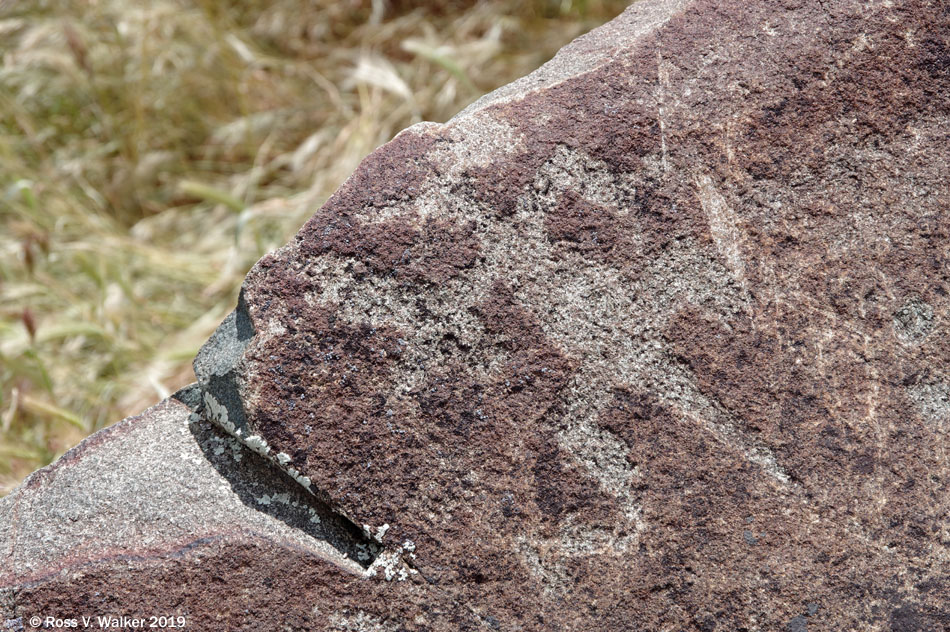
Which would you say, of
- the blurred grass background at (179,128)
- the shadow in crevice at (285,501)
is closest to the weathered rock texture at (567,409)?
the shadow in crevice at (285,501)

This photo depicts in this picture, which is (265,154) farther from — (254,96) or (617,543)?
(617,543)

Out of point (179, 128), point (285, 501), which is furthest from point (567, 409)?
point (179, 128)

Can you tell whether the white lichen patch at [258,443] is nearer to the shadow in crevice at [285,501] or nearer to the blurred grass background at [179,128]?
the shadow in crevice at [285,501]

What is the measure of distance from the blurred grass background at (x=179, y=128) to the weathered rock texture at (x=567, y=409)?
0.86 metres

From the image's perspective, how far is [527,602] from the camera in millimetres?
812

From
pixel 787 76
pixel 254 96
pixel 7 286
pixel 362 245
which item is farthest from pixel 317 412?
pixel 254 96

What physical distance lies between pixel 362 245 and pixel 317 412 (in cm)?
16

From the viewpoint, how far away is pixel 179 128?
2.11 m

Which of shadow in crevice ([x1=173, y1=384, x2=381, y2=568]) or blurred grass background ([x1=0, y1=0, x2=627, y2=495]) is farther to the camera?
blurred grass background ([x1=0, y1=0, x2=627, y2=495])

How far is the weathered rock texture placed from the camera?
2.62 feet

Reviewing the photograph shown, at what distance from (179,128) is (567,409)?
64.7 inches

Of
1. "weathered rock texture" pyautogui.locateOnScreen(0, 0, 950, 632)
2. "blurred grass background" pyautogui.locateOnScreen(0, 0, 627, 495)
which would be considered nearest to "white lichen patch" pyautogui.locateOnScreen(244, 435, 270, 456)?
"weathered rock texture" pyautogui.locateOnScreen(0, 0, 950, 632)

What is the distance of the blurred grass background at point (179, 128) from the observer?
1.71 meters

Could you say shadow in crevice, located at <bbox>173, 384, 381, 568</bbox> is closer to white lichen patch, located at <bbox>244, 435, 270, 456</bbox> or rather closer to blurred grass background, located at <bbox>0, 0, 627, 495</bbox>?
white lichen patch, located at <bbox>244, 435, 270, 456</bbox>
